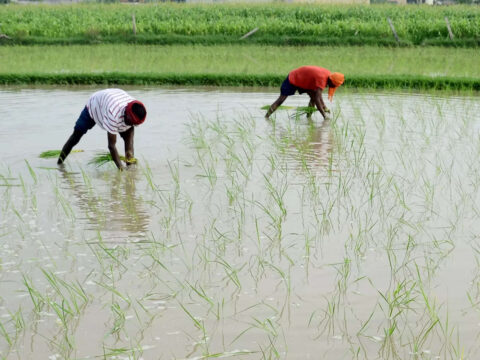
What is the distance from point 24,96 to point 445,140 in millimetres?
6381

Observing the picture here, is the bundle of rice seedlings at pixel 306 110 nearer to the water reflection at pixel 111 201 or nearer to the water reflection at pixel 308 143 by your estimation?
the water reflection at pixel 308 143

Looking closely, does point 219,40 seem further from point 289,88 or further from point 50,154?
point 50,154

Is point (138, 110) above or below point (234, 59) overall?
above

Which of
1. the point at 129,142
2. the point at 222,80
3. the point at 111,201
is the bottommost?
the point at 111,201

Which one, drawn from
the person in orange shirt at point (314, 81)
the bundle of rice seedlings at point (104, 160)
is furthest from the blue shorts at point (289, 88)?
the bundle of rice seedlings at point (104, 160)

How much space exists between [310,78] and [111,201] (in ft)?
11.9

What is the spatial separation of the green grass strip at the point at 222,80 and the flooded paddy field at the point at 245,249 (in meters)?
4.23

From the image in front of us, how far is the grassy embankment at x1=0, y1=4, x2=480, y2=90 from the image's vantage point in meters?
12.2

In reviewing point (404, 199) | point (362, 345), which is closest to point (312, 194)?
point (404, 199)

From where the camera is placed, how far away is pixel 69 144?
608cm

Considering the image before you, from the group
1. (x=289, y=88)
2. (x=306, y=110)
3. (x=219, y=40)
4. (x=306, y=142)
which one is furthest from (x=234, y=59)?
(x=306, y=142)

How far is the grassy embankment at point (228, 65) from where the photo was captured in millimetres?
11891

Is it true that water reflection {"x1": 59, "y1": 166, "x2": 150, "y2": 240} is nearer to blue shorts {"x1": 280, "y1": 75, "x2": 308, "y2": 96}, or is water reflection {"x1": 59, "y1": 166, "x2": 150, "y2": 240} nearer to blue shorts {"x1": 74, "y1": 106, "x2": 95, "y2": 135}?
blue shorts {"x1": 74, "y1": 106, "x2": 95, "y2": 135}

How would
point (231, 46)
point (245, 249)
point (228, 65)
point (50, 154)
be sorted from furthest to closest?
point (231, 46), point (228, 65), point (50, 154), point (245, 249)
